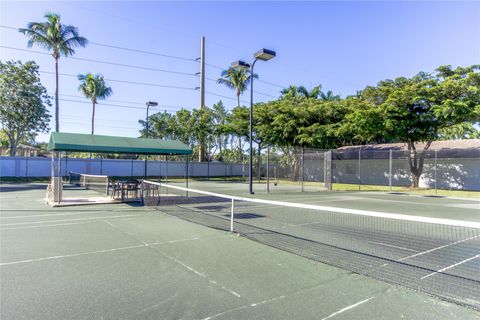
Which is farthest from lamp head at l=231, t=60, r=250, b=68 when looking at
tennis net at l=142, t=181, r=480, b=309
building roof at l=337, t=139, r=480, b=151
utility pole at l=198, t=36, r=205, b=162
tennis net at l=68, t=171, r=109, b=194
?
utility pole at l=198, t=36, r=205, b=162

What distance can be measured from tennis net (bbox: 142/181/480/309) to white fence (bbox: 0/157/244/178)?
64.5 feet

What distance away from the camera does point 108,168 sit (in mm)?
34938

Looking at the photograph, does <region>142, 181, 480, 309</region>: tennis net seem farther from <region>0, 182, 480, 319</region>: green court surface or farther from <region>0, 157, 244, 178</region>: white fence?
<region>0, 157, 244, 178</region>: white fence

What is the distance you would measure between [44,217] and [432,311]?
1079cm

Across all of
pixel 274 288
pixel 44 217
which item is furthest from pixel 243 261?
pixel 44 217

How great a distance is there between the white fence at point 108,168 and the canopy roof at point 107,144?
12.0m

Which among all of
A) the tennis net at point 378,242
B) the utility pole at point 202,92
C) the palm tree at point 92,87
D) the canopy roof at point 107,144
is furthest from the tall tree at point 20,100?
the tennis net at point 378,242

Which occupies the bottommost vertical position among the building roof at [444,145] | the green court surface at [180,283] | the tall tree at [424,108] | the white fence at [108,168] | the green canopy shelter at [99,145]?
the green court surface at [180,283]

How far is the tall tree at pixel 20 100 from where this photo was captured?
3190 centimetres

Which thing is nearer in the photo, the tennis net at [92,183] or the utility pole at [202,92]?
the tennis net at [92,183]

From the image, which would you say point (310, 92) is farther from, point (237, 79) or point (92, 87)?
point (92, 87)

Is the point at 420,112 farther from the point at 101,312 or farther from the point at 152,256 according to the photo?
the point at 101,312

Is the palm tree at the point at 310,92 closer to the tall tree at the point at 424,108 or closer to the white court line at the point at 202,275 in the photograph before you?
the tall tree at the point at 424,108

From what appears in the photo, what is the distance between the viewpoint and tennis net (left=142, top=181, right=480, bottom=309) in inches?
186
